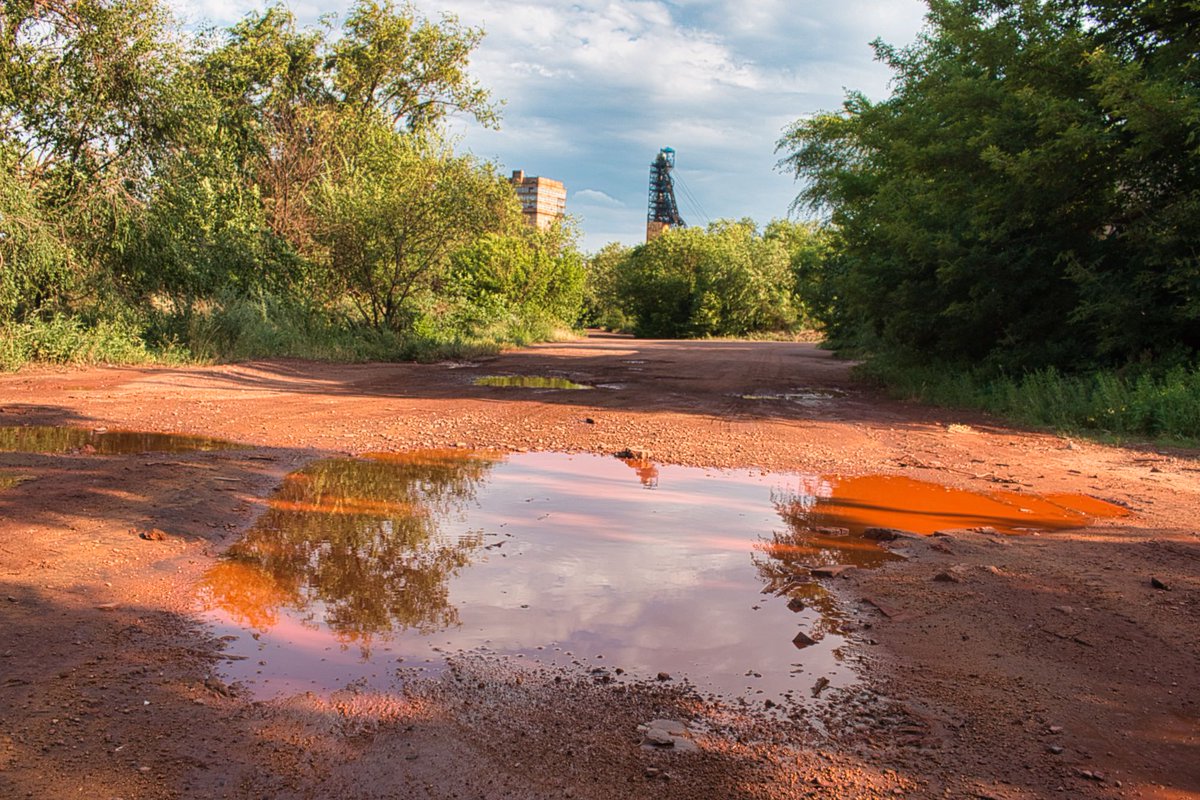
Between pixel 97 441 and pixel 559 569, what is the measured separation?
587 cm

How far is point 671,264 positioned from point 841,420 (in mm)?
48762

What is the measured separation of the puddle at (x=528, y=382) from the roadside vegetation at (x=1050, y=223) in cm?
592

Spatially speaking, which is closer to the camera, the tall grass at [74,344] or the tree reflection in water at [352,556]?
the tree reflection in water at [352,556]

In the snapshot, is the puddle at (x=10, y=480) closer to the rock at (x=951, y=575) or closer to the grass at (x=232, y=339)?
the rock at (x=951, y=575)

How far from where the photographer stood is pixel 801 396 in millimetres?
14852

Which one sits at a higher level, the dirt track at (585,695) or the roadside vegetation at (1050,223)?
the roadside vegetation at (1050,223)

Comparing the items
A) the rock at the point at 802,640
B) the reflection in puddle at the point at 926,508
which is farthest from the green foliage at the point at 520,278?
the rock at the point at 802,640

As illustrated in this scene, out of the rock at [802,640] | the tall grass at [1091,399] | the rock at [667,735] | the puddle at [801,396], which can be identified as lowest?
the rock at [802,640]

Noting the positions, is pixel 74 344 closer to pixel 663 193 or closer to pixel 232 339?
pixel 232 339

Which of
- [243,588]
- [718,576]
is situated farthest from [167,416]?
[718,576]

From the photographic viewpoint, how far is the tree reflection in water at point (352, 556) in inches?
162

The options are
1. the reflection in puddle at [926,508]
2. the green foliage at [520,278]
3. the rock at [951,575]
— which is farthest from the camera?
the green foliage at [520,278]

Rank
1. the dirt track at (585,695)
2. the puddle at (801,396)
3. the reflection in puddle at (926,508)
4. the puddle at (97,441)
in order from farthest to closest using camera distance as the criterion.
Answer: the puddle at (801,396) → the puddle at (97,441) → the reflection in puddle at (926,508) → the dirt track at (585,695)

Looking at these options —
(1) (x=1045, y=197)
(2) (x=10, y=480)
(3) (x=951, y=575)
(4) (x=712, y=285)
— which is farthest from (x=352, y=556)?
(4) (x=712, y=285)
